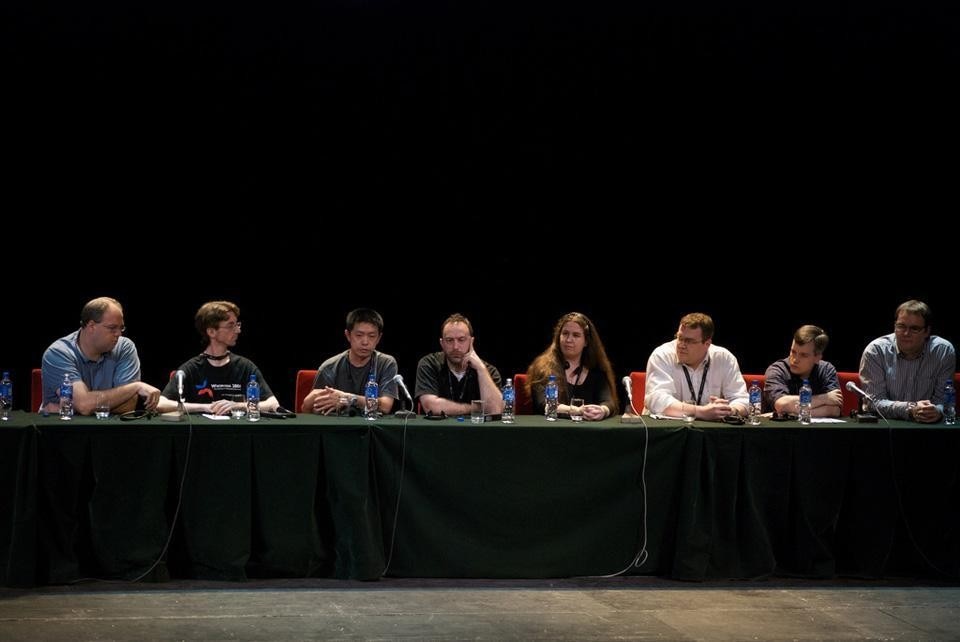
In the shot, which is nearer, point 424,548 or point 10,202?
point 424,548

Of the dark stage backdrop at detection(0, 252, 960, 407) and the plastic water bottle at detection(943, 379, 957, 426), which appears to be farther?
the dark stage backdrop at detection(0, 252, 960, 407)

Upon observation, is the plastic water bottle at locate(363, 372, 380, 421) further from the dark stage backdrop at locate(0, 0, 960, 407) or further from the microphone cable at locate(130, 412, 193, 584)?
the dark stage backdrop at locate(0, 0, 960, 407)

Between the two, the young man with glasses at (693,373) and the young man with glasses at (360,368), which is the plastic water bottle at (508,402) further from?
the young man with glasses at (693,373)

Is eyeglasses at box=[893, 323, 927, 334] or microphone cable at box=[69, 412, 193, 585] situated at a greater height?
eyeglasses at box=[893, 323, 927, 334]

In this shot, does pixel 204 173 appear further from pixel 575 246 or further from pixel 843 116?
pixel 843 116

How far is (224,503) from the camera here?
4043mm

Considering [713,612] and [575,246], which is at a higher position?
[575,246]

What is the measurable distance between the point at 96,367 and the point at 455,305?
2563mm

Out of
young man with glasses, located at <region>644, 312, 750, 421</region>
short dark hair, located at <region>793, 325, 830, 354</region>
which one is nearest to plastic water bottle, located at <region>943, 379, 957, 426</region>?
short dark hair, located at <region>793, 325, 830, 354</region>

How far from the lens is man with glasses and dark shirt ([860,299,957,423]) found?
5055 mm

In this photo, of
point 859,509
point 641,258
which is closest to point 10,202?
point 641,258

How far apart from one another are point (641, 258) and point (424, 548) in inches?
122

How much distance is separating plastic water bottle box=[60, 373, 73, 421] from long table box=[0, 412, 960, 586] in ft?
0.20

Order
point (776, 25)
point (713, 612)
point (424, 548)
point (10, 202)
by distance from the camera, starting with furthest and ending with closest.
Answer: point (776, 25), point (10, 202), point (424, 548), point (713, 612)
